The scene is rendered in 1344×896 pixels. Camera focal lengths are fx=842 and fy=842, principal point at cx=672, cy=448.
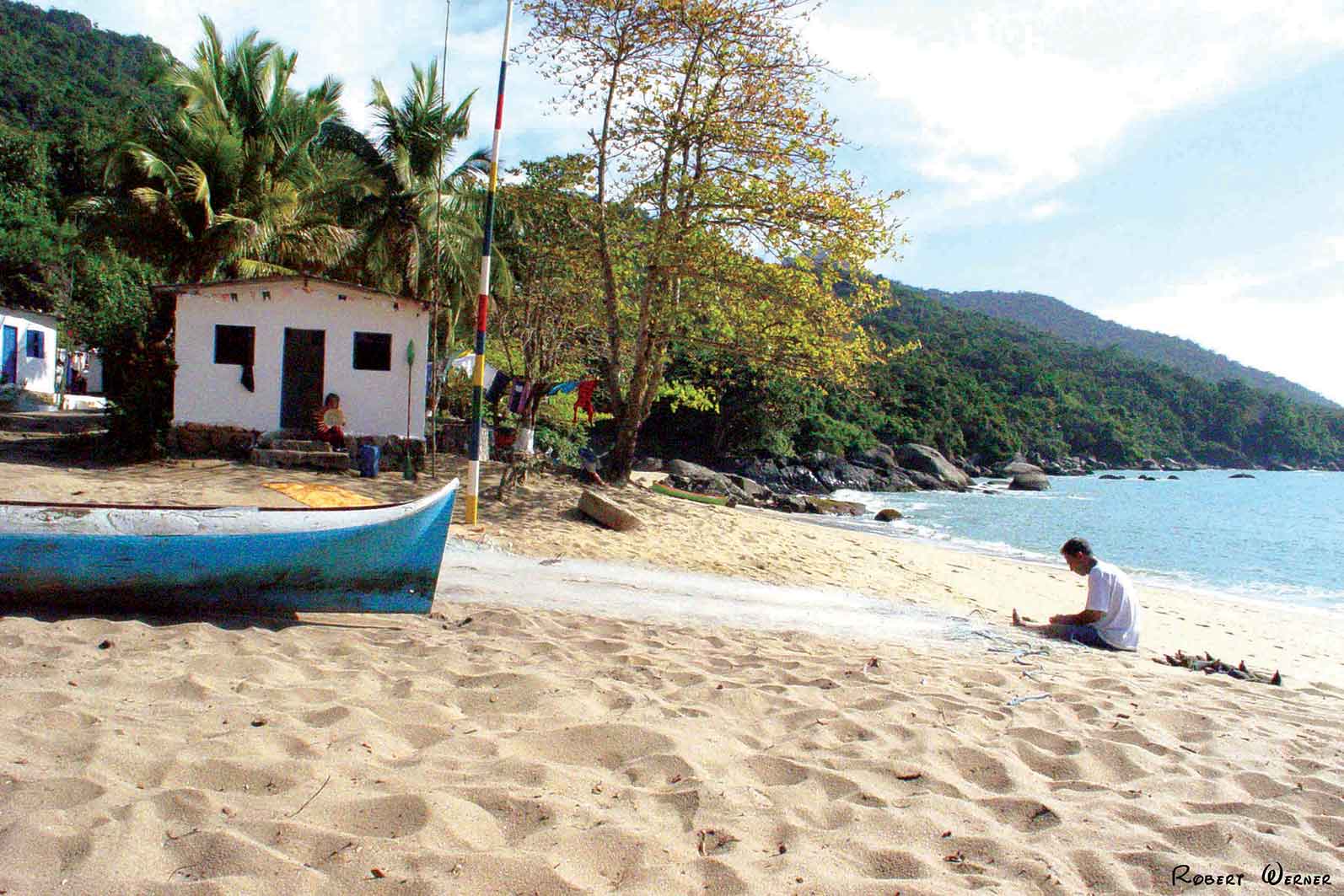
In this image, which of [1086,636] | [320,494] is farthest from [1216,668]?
[320,494]

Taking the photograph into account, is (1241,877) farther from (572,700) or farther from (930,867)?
(572,700)

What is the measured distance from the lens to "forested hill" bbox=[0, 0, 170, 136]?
44.8 m

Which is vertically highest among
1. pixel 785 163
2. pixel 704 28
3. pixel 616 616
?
pixel 704 28

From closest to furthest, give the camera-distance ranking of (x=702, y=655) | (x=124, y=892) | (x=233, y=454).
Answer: (x=124, y=892) → (x=702, y=655) → (x=233, y=454)

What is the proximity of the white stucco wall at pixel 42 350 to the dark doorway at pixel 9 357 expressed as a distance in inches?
3.4

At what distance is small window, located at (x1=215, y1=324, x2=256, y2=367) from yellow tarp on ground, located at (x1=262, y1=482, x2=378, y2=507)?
4069mm

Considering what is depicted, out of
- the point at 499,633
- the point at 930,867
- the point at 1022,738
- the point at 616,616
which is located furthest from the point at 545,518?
the point at 930,867

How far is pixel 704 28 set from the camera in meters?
13.5

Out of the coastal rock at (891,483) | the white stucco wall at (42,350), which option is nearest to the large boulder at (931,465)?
the coastal rock at (891,483)

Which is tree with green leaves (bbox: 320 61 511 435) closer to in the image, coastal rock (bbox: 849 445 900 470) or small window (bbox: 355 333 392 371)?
small window (bbox: 355 333 392 371)

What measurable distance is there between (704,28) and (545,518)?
8254 mm

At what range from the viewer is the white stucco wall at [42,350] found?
25586 mm

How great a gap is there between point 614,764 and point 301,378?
1393 centimetres

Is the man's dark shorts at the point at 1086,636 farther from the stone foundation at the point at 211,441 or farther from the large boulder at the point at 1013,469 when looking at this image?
the large boulder at the point at 1013,469
